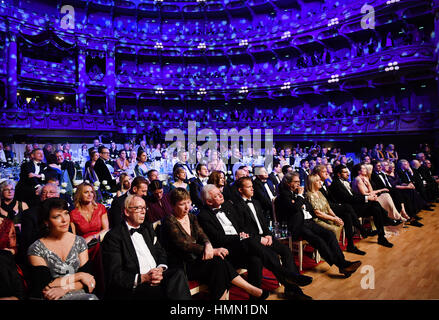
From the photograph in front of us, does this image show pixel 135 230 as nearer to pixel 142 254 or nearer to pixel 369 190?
pixel 142 254

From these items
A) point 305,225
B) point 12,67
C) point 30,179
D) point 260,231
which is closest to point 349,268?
point 305,225

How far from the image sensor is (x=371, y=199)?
494 cm

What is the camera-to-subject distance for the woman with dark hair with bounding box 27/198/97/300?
1999mm

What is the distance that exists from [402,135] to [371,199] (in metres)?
10.0

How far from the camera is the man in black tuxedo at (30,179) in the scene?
4387 millimetres

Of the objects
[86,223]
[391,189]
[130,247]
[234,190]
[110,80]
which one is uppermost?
[110,80]

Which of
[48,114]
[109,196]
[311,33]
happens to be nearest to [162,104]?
[48,114]

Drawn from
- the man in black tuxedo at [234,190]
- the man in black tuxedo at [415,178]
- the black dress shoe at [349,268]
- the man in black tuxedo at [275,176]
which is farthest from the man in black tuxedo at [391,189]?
the man in black tuxedo at [234,190]

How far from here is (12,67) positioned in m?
15.6

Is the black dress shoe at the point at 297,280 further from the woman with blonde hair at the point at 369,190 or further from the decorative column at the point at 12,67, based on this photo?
the decorative column at the point at 12,67

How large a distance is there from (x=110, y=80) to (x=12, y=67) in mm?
5142

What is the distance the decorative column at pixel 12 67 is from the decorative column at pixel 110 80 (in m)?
4.77

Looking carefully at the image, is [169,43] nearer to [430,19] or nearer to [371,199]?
[430,19]

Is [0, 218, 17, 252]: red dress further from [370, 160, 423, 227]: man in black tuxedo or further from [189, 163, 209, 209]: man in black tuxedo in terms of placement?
[370, 160, 423, 227]: man in black tuxedo
